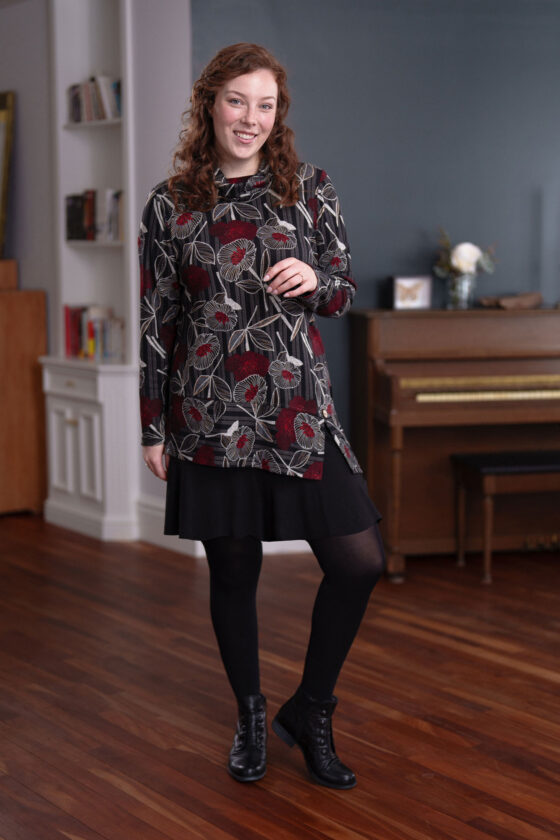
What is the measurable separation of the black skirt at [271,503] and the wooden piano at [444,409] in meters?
1.92

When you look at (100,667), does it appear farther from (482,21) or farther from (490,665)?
(482,21)

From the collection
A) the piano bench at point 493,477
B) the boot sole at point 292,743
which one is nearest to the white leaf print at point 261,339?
the boot sole at point 292,743

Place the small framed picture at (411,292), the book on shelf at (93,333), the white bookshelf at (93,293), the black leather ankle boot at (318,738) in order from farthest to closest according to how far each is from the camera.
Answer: the book on shelf at (93,333) → the white bookshelf at (93,293) → the small framed picture at (411,292) → the black leather ankle boot at (318,738)

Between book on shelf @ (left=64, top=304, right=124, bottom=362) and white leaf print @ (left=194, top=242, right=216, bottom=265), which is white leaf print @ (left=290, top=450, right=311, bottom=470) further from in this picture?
book on shelf @ (left=64, top=304, right=124, bottom=362)

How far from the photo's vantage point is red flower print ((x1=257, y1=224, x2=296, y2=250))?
222 cm

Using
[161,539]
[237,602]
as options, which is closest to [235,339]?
[237,602]

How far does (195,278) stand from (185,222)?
0.38 feet

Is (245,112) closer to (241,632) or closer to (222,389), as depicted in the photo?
(222,389)

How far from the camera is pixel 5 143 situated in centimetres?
564

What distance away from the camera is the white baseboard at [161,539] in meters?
4.64

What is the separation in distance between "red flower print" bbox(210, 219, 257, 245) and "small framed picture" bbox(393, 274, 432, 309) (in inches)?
96.7

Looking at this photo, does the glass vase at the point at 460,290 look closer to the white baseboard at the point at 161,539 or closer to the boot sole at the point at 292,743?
the white baseboard at the point at 161,539

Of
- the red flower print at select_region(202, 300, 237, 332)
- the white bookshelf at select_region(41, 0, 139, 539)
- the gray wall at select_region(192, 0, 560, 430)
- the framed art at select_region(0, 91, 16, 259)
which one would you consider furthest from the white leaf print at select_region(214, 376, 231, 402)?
the framed art at select_region(0, 91, 16, 259)

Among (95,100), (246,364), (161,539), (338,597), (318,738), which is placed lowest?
(161,539)
